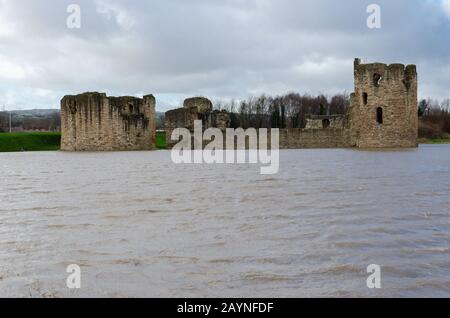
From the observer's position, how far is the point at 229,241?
221 inches

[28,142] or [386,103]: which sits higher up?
[386,103]

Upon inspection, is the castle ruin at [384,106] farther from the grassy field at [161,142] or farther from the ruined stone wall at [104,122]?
the grassy field at [161,142]

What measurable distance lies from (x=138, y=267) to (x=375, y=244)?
222 centimetres

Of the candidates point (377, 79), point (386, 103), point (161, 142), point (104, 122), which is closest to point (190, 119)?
point (161, 142)

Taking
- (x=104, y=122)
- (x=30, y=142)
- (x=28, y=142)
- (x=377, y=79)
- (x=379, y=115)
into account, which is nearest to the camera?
(x=377, y=79)

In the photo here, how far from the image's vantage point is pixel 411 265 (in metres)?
4.58

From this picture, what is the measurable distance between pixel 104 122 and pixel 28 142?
32.3 ft

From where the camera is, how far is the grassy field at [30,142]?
39.2m

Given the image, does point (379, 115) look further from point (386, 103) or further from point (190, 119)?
point (190, 119)

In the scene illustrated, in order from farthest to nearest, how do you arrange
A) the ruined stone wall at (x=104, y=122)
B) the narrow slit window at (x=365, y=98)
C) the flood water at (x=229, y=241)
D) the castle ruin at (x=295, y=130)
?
the ruined stone wall at (x=104, y=122) < the narrow slit window at (x=365, y=98) < the castle ruin at (x=295, y=130) < the flood water at (x=229, y=241)

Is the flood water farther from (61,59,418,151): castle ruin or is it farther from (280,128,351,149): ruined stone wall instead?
(280,128,351,149): ruined stone wall

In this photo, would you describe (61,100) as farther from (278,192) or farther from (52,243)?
(52,243)

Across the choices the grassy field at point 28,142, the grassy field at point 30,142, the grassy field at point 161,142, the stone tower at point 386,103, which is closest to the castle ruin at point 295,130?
the stone tower at point 386,103
